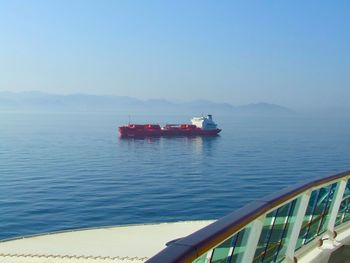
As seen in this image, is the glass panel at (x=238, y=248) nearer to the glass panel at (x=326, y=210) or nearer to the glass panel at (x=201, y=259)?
the glass panel at (x=201, y=259)

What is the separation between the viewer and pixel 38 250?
24.4 feet

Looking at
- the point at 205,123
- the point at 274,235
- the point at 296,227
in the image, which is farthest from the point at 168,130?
the point at 274,235

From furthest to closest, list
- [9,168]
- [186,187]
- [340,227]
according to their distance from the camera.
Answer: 1. [9,168]
2. [186,187]
3. [340,227]

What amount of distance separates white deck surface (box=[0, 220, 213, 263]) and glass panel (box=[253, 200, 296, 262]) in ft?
12.6

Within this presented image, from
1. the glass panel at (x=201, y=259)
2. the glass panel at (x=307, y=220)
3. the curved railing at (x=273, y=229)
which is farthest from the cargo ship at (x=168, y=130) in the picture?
the glass panel at (x=201, y=259)

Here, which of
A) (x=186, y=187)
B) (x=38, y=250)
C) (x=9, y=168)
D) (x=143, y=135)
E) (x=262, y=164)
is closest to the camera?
(x=38, y=250)

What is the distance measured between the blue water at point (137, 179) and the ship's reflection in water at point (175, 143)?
39 cm

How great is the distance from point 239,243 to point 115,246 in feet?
17.7

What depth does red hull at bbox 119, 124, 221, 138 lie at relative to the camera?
319 feet

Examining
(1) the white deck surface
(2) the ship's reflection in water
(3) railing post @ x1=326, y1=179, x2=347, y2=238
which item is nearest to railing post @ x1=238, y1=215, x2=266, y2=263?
(3) railing post @ x1=326, y1=179, x2=347, y2=238

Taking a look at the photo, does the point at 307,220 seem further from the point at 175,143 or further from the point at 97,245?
→ the point at 175,143

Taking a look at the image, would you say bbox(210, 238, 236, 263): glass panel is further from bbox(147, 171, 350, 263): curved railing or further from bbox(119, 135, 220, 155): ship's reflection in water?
bbox(119, 135, 220, 155): ship's reflection in water

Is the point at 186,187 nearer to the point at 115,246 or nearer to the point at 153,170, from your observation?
the point at 153,170

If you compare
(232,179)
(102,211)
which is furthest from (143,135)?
(102,211)
